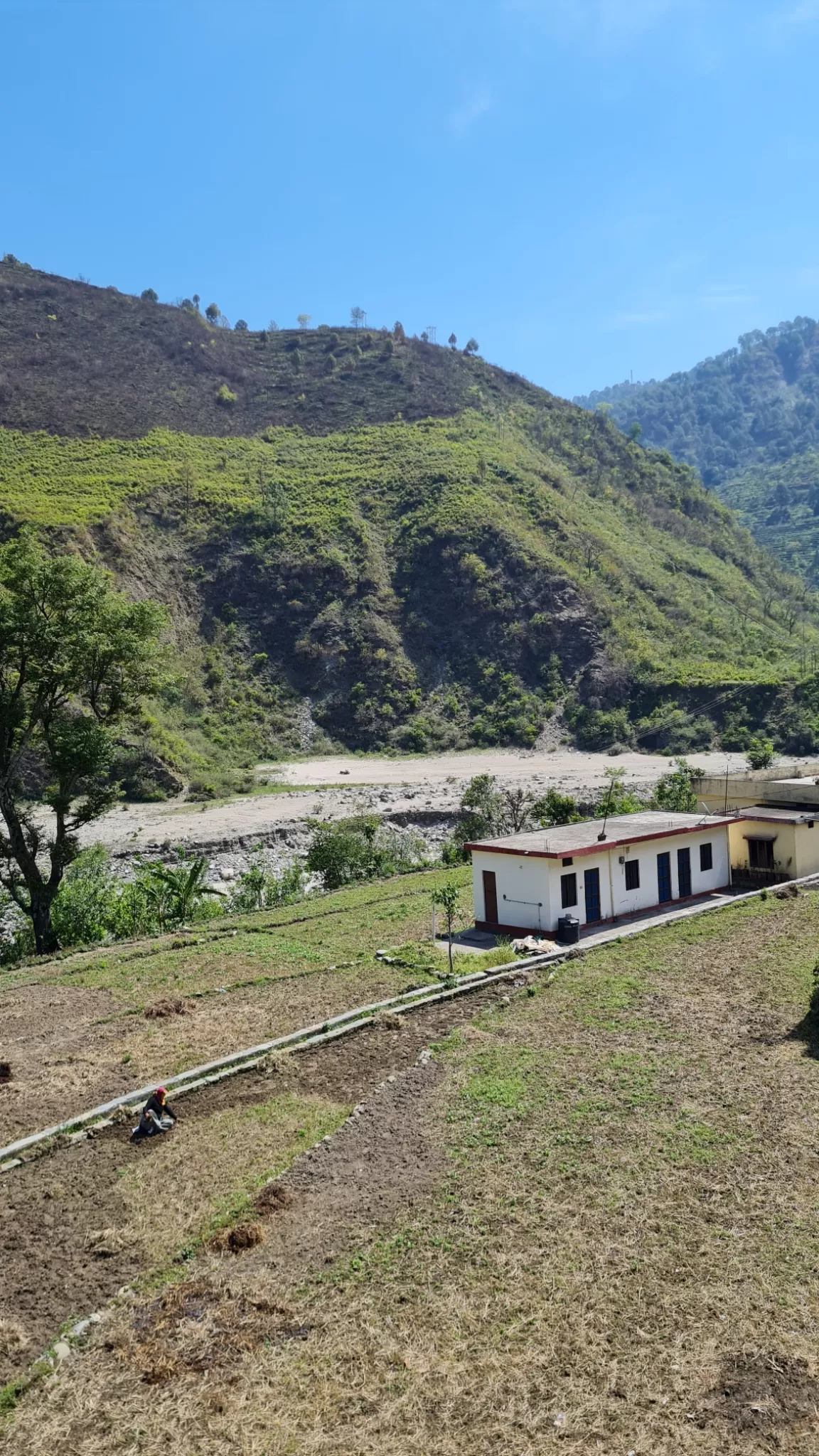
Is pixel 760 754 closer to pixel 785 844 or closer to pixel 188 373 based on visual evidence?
pixel 785 844

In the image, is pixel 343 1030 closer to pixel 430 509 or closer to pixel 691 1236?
pixel 691 1236

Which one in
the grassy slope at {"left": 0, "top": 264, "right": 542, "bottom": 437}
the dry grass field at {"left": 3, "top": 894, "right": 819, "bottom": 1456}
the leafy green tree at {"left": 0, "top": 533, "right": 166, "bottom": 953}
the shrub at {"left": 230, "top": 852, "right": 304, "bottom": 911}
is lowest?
the shrub at {"left": 230, "top": 852, "right": 304, "bottom": 911}

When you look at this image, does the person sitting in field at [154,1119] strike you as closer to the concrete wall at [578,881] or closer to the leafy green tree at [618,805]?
the concrete wall at [578,881]

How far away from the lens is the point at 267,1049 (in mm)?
14469

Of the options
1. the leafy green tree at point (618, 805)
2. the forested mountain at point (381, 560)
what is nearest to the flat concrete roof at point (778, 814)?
the leafy green tree at point (618, 805)

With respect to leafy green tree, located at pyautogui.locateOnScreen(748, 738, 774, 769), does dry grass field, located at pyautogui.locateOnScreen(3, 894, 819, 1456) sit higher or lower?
higher

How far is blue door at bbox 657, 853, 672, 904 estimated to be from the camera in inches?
920

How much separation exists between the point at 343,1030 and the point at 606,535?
90009mm

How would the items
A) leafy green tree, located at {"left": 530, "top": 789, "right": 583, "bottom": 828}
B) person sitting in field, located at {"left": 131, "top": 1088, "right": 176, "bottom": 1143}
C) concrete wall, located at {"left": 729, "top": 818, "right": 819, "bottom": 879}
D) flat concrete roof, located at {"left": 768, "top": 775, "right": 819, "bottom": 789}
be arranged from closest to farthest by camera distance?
person sitting in field, located at {"left": 131, "top": 1088, "right": 176, "bottom": 1143}
concrete wall, located at {"left": 729, "top": 818, "right": 819, "bottom": 879}
flat concrete roof, located at {"left": 768, "top": 775, "right": 819, "bottom": 789}
leafy green tree, located at {"left": 530, "top": 789, "right": 583, "bottom": 828}

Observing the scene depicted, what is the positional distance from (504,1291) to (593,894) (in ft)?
45.9

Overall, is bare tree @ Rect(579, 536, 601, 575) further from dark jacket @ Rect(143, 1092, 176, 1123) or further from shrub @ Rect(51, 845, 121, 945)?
dark jacket @ Rect(143, 1092, 176, 1123)

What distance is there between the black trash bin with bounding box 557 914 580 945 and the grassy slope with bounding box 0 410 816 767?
47.0 meters

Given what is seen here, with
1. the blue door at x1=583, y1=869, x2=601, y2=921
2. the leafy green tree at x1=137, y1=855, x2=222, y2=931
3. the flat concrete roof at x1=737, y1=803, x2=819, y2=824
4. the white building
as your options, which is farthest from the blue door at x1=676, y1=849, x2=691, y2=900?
the leafy green tree at x1=137, y1=855, x2=222, y2=931

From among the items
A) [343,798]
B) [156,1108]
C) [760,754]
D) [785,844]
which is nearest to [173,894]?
[156,1108]
